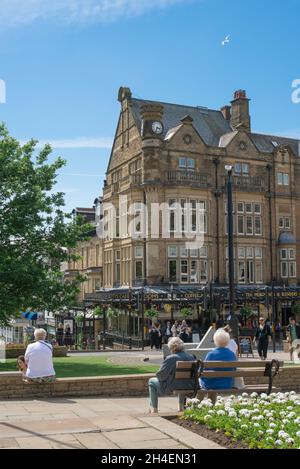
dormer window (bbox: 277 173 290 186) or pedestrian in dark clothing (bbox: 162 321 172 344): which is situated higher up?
dormer window (bbox: 277 173 290 186)

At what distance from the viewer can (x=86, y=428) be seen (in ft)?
26.8

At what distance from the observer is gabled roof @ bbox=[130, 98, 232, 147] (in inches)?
1970

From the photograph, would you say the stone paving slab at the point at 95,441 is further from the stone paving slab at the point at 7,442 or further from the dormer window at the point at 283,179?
the dormer window at the point at 283,179

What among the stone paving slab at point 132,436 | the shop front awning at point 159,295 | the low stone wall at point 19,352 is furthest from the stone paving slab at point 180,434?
the shop front awning at point 159,295

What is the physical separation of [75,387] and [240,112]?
1749 inches

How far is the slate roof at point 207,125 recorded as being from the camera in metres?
49.9

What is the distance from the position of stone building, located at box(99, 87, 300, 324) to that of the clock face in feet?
0.29

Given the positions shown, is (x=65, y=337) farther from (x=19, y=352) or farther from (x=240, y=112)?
(x=240, y=112)

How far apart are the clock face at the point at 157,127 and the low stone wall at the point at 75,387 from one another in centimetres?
3503

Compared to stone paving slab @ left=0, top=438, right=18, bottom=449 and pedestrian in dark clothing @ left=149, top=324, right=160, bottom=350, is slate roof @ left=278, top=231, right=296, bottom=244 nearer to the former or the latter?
pedestrian in dark clothing @ left=149, top=324, right=160, bottom=350

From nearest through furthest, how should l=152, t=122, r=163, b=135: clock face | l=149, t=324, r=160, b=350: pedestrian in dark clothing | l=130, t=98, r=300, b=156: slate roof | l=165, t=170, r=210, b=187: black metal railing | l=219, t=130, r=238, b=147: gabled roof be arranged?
l=149, t=324, r=160, b=350: pedestrian in dark clothing < l=165, t=170, r=210, b=187: black metal railing < l=152, t=122, r=163, b=135: clock face < l=219, t=130, r=238, b=147: gabled roof < l=130, t=98, r=300, b=156: slate roof

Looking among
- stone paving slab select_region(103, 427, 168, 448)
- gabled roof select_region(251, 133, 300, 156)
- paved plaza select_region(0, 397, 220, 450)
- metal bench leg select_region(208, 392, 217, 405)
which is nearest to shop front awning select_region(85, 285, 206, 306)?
gabled roof select_region(251, 133, 300, 156)

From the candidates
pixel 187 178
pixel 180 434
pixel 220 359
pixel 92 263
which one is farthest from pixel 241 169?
pixel 180 434

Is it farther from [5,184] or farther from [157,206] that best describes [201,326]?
[5,184]
